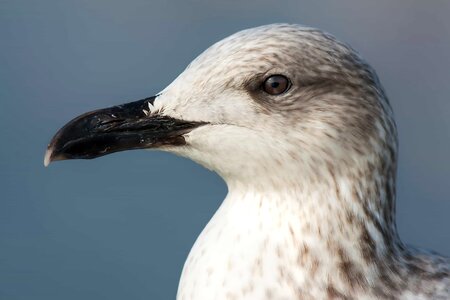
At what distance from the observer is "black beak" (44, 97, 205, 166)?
10.2ft

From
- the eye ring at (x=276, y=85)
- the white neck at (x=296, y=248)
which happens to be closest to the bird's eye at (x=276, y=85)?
the eye ring at (x=276, y=85)

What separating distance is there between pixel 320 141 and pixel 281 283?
0.30 meters

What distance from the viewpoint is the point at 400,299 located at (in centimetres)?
304

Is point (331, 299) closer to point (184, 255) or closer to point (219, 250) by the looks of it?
point (219, 250)

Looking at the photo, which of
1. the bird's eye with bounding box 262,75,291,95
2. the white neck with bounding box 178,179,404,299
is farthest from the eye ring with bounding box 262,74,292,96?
the white neck with bounding box 178,179,404,299

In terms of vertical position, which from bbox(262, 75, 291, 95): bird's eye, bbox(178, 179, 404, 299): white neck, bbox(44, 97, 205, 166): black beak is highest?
bbox(262, 75, 291, 95): bird's eye

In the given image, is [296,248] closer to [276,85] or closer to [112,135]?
[276,85]

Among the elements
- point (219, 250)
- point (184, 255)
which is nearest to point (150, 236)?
point (184, 255)

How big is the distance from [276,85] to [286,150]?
0.14 m

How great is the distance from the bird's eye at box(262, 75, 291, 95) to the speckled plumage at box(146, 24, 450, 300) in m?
0.01

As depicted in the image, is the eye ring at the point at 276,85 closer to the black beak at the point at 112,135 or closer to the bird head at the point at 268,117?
the bird head at the point at 268,117

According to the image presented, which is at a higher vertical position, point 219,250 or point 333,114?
point 333,114

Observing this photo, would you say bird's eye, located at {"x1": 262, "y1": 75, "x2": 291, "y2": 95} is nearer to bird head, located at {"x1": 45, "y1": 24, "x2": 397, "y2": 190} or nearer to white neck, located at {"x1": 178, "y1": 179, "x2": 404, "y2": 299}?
bird head, located at {"x1": 45, "y1": 24, "x2": 397, "y2": 190}

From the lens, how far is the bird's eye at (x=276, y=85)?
120 inches
